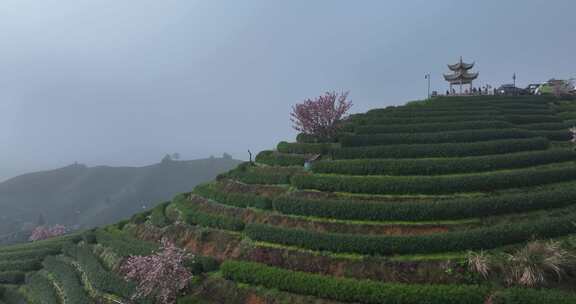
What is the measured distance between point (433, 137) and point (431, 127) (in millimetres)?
3323

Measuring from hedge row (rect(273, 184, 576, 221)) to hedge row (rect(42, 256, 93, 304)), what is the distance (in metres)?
20.7

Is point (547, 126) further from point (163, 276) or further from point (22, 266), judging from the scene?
point (22, 266)

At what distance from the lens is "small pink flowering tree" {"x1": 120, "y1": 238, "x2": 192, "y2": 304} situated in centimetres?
2420

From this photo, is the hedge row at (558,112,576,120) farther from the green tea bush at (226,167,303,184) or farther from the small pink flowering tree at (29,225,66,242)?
the small pink flowering tree at (29,225,66,242)

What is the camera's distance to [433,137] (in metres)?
37.3

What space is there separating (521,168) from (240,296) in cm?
2574

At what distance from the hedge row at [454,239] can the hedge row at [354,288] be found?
287 cm

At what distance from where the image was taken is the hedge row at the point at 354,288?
20.0 m

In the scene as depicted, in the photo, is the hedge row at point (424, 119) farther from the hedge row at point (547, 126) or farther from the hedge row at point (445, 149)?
the hedge row at point (445, 149)

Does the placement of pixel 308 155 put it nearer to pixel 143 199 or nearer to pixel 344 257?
pixel 344 257

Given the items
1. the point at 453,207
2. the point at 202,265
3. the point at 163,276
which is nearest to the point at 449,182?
the point at 453,207

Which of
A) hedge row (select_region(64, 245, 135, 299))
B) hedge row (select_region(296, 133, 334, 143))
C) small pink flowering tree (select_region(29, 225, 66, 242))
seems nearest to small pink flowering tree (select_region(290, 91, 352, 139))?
hedge row (select_region(296, 133, 334, 143))

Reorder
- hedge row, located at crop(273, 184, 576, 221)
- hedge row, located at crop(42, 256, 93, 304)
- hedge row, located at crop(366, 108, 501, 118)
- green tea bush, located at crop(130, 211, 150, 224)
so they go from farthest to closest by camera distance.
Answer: hedge row, located at crop(366, 108, 501, 118), green tea bush, located at crop(130, 211, 150, 224), hedge row, located at crop(42, 256, 93, 304), hedge row, located at crop(273, 184, 576, 221)

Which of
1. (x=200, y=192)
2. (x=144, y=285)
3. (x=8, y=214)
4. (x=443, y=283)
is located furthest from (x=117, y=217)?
(x=443, y=283)
